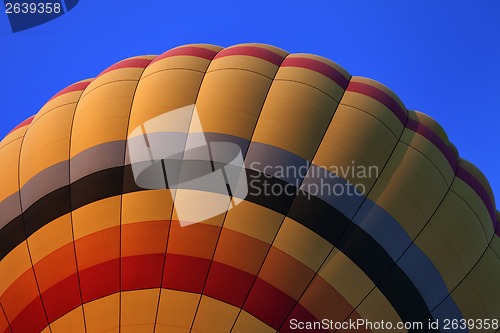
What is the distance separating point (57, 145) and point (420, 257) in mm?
3978

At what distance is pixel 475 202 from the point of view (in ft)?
21.1

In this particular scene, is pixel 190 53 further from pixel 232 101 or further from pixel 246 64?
pixel 232 101

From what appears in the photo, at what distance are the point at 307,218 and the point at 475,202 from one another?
2.21 metres

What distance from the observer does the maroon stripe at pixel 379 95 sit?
6414 millimetres

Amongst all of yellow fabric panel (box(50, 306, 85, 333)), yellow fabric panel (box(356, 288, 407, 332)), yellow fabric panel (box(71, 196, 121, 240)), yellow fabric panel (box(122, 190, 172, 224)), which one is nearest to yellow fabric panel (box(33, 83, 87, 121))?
yellow fabric panel (box(71, 196, 121, 240))

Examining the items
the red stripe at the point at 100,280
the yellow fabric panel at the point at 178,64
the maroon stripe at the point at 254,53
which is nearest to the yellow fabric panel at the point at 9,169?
→ the red stripe at the point at 100,280

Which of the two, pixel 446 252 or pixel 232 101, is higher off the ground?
pixel 232 101

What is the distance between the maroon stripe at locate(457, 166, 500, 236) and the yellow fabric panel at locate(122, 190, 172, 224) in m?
3.43

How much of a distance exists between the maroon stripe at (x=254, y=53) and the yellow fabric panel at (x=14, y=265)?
→ 3.05 meters

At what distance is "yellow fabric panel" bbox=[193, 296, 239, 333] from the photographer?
5.12 metres

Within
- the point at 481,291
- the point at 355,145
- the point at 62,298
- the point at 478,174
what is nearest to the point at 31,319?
the point at 62,298

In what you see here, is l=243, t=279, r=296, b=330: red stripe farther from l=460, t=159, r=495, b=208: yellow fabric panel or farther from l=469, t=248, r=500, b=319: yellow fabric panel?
l=460, t=159, r=495, b=208: yellow fabric panel

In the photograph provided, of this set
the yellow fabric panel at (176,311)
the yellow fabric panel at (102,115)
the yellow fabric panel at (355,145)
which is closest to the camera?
the yellow fabric panel at (176,311)

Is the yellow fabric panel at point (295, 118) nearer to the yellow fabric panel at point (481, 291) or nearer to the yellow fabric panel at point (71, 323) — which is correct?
the yellow fabric panel at point (481, 291)
